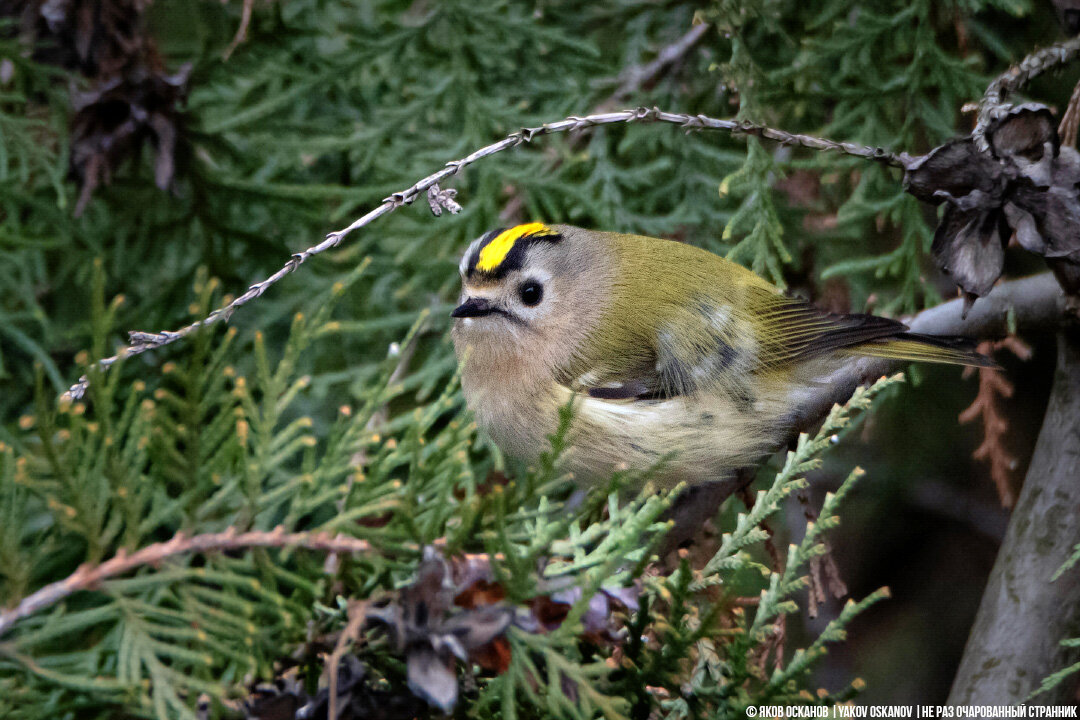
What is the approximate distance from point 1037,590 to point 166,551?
1.35 meters

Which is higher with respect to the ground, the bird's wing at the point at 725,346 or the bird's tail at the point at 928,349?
the bird's tail at the point at 928,349

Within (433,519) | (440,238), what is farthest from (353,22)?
(433,519)

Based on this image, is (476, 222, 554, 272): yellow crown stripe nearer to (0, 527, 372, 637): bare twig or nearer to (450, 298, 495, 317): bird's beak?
(450, 298, 495, 317): bird's beak

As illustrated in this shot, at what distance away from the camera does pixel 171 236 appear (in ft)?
7.88

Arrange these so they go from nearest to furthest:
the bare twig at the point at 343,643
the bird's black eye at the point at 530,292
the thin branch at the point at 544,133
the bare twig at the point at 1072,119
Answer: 1. the bare twig at the point at 343,643
2. the thin branch at the point at 544,133
3. the bare twig at the point at 1072,119
4. the bird's black eye at the point at 530,292

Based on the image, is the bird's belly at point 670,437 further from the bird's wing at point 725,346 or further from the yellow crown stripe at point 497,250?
the yellow crown stripe at point 497,250

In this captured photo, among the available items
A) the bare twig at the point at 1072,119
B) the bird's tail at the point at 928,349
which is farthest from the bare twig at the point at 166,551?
the bare twig at the point at 1072,119

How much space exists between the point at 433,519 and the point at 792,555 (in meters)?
0.48

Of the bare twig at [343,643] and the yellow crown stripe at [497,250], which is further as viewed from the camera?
the yellow crown stripe at [497,250]

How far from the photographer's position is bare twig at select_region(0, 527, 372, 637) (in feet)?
2.67

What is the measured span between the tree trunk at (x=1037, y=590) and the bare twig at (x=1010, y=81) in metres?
0.49

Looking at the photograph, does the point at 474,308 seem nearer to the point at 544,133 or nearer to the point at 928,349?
Result: the point at 544,133

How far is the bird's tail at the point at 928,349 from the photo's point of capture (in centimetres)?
184

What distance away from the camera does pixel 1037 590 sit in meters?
1.45
